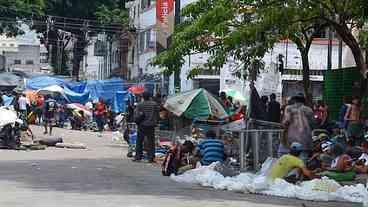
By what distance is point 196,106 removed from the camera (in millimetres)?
22219

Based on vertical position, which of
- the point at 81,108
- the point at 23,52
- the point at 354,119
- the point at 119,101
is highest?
the point at 23,52

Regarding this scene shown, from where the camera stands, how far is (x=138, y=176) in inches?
656

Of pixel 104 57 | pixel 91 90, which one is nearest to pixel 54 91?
pixel 91 90

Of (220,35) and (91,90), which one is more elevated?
(220,35)

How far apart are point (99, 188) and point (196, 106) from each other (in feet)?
27.8

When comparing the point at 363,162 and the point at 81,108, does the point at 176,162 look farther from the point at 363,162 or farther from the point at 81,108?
the point at 81,108

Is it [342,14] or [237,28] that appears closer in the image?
[237,28]

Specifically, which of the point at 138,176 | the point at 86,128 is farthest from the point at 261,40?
the point at 86,128

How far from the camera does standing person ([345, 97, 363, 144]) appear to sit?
61.3ft

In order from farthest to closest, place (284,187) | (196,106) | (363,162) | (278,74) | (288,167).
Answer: (278,74) → (196,106) → (363,162) → (288,167) → (284,187)

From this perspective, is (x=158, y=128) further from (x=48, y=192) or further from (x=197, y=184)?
(x=48, y=192)

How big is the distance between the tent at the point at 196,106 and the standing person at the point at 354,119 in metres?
4.09

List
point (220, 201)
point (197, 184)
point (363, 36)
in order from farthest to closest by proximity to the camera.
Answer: point (363, 36), point (197, 184), point (220, 201)

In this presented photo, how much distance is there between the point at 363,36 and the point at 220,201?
1157 centimetres
